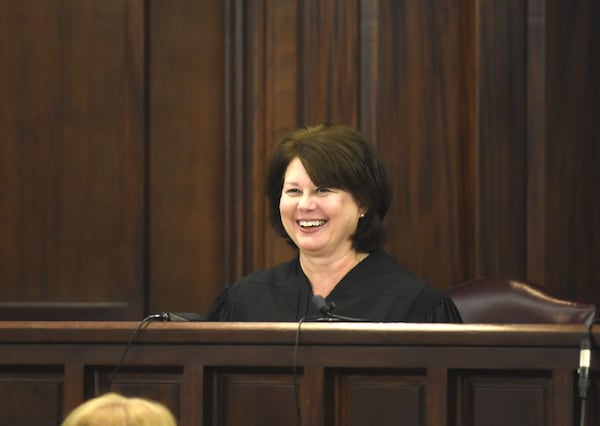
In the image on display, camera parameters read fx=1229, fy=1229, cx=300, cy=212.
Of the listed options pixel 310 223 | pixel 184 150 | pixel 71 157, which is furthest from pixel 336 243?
pixel 71 157

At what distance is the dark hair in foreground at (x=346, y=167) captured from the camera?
10.5 ft

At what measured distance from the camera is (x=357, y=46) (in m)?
3.93

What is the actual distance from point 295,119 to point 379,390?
1.64 m

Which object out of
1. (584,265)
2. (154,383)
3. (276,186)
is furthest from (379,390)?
(584,265)

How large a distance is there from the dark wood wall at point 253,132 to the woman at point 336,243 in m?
0.63

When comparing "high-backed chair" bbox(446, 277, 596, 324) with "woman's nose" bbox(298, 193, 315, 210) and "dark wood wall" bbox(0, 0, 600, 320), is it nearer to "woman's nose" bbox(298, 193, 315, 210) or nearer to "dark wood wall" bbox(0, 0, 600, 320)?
"dark wood wall" bbox(0, 0, 600, 320)

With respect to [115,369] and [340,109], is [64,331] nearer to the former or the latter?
[115,369]

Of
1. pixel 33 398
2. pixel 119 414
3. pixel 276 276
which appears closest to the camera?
pixel 119 414

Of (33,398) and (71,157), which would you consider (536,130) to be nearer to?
(71,157)

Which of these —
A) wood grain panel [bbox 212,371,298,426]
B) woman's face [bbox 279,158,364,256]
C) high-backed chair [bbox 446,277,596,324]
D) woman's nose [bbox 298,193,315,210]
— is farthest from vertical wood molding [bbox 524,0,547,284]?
wood grain panel [bbox 212,371,298,426]

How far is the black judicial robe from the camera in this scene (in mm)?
3148

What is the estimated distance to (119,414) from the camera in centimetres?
169

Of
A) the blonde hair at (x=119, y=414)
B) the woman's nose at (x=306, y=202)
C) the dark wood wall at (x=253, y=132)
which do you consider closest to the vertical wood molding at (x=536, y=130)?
the dark wood wall at (x=253, y=132)

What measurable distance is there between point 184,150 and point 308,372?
178 cm
